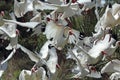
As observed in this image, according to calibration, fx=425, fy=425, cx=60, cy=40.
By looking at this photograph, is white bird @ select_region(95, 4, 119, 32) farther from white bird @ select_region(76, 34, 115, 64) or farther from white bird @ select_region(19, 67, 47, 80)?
white bird @ select_region(19, 67, 47, 80)

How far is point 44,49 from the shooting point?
0.68 metres

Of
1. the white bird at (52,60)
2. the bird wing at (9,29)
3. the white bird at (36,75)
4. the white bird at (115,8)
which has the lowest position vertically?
the white bird at (36,75)

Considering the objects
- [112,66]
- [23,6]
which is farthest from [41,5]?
[112,66]

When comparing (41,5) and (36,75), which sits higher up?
(41,5)

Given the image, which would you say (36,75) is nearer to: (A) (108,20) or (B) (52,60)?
(B) (52,60)

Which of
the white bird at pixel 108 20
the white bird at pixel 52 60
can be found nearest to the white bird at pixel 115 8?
the white bird at pixel 108 20

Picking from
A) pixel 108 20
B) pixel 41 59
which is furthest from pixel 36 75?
pixel 108 20

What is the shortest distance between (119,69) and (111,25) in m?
0.07

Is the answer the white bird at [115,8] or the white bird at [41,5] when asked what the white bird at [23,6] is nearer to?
the white bird at [41,5]

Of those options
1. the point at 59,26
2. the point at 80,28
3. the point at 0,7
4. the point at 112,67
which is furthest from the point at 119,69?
the point at 0,7

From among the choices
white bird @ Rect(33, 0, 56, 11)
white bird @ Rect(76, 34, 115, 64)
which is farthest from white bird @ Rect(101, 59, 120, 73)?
white bird @ Rect(33, 0, 56, 11)

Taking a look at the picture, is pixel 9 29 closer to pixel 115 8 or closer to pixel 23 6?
pixel 23 6

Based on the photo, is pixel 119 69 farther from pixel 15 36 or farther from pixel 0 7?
pixel 0 7

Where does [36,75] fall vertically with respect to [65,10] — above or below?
below
